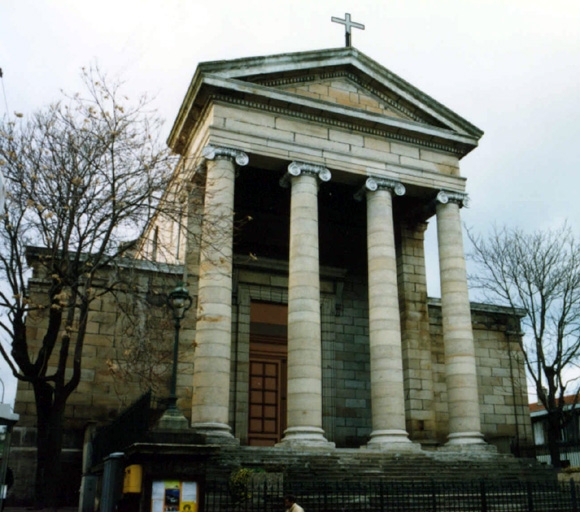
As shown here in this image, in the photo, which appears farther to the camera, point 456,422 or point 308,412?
point 456,422

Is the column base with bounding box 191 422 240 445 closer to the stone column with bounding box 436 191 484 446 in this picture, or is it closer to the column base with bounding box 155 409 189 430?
the column base with bounding box 155 409 189 430

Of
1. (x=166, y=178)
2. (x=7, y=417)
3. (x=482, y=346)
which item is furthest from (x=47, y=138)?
(x=482, y=346)

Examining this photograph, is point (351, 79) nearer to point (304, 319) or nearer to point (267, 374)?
point (304, 319)

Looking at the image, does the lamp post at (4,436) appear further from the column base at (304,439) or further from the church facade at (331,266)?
the column base at (304,439)

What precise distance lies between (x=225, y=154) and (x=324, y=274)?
6610mm

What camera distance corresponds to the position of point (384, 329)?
18859 mm

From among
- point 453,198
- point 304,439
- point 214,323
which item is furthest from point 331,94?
point 304,439

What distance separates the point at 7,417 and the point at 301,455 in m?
6.83

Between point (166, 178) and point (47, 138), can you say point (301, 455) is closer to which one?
point (166, 178)

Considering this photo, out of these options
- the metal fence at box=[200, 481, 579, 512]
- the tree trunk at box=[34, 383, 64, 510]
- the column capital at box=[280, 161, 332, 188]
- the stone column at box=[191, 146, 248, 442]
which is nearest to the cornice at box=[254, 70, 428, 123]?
the column capital at box=[280, 161, 332, 188]

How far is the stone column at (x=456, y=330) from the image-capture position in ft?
63.3

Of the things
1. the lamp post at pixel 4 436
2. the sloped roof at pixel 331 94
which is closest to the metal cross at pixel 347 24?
the sloped roof at pixel 331 94

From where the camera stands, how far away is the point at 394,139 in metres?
21.2

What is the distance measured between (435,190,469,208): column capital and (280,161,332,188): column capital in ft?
12.8
